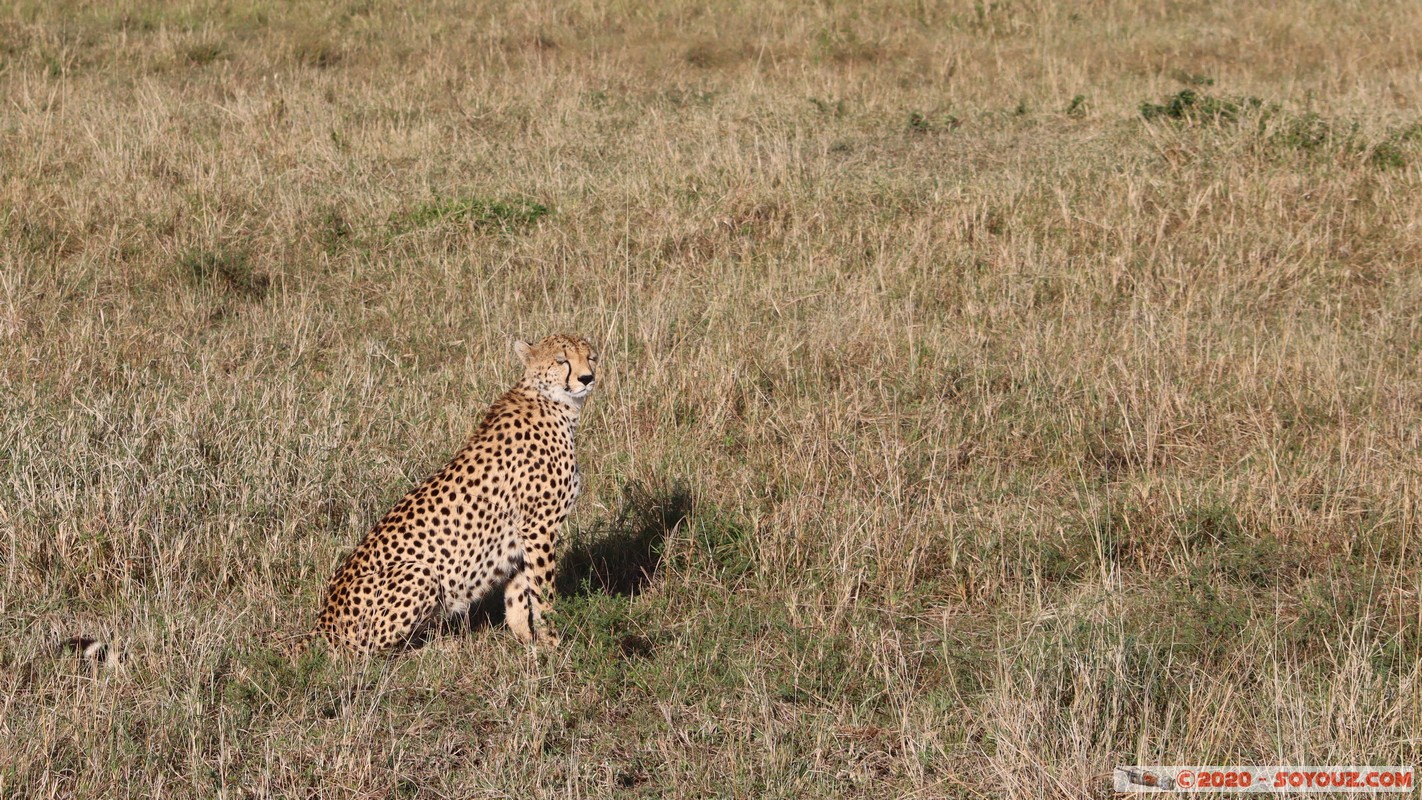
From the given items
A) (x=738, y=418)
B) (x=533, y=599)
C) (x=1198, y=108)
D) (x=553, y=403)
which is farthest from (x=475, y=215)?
(x=1198, y=108)

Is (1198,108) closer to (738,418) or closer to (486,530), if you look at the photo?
(738,418)

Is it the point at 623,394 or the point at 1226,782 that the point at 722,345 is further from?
the point at 1226,782

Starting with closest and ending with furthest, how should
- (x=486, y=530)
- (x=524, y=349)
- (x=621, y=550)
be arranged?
(x=486, y=530)
(x=524, y=349)
(x=621, y=550)

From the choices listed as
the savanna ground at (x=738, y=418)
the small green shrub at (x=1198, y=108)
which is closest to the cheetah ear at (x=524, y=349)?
the savanna ground at (x=738, y=418)

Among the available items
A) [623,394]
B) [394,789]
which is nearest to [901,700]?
[394,789]

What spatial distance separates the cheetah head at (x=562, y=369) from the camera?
12.5 feet

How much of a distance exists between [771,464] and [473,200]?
9.97ft

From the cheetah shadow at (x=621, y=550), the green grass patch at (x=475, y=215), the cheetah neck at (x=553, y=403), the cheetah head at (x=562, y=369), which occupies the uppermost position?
the cheetah head at (x=562, y=369)

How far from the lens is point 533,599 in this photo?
3760 millimetres

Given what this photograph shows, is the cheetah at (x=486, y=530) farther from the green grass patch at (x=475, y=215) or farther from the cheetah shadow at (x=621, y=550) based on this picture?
the green grass patch at (x=475, y=215)

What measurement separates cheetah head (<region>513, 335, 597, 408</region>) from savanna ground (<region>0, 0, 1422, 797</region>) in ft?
1.89

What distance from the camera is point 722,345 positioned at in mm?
5477

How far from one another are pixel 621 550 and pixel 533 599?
1.80 feet

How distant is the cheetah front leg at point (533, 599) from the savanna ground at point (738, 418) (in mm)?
77
